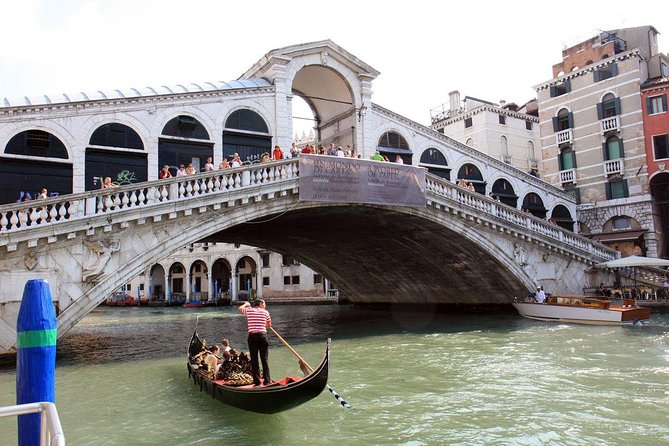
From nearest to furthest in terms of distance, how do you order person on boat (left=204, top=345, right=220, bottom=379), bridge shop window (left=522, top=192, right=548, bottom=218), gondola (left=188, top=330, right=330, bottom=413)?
gondola (left=188, top=330, right=330, bottom=413) → person on boat (left=204, top=345, right=220, bottom=379) → bridge shop window (left=522, top=192, right=548, bottom=218)

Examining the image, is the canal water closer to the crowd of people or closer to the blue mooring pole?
the crowd of people

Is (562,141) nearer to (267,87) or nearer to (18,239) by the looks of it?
(267,87)

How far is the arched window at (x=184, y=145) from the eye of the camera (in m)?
15.6

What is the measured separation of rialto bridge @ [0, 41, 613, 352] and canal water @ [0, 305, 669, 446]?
2.76 m

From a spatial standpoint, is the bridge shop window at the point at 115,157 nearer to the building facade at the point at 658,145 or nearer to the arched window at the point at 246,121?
the arched window at the point at 246,121

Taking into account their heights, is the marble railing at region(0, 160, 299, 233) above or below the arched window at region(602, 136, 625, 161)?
below

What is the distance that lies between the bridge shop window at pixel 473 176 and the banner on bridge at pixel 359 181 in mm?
6204

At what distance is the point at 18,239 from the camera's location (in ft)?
35.1

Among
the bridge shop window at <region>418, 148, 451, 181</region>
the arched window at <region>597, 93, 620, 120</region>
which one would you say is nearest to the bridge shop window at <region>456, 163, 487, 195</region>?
the bridge shop window at <region>418, 148, 451, 181</region>

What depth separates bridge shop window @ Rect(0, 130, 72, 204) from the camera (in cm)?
1312

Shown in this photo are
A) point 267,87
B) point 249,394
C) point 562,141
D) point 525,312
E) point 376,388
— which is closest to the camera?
point 249,394

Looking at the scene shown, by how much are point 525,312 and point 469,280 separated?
301 centimetres

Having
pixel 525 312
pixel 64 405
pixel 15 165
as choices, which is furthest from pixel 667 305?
pixel 15 165

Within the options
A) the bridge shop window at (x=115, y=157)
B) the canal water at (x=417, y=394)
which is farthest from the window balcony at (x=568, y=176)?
the bridge shop window at (x=115, y=157)
